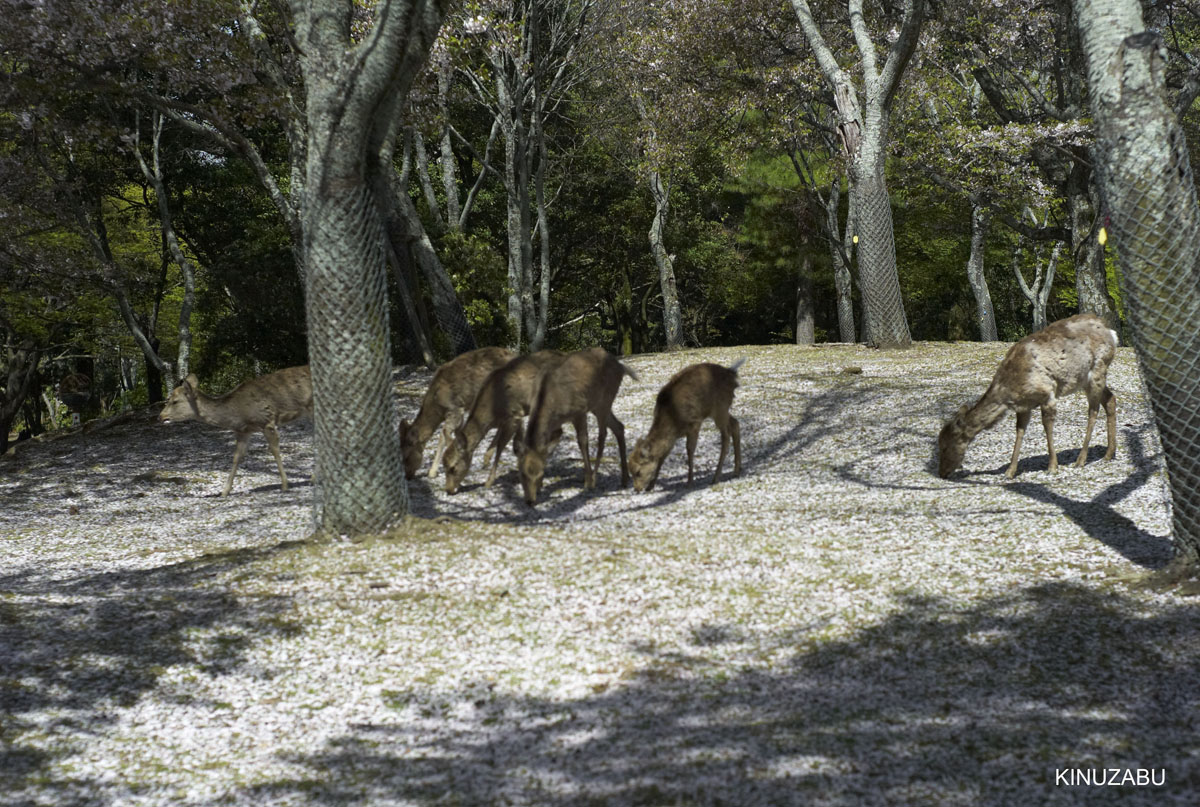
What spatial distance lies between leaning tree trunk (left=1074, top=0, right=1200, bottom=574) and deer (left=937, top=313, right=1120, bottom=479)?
4.38 meters

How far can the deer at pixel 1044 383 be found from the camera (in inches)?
447

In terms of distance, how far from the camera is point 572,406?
11930 mm

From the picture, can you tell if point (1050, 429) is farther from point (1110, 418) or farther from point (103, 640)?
point (103, 640)

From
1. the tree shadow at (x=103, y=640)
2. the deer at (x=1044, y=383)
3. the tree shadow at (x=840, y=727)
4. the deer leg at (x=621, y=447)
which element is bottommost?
the tree shadow at (x=840, y=727)

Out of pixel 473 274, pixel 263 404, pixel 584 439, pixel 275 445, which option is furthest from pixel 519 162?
pixel 584 439

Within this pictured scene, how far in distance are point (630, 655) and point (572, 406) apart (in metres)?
5.85

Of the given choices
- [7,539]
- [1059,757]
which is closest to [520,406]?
[7,539]

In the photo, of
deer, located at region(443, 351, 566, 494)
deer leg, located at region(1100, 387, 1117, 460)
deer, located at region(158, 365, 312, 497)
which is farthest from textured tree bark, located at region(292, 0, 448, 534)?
deer leg, located at region(1100, 387, 1117, 460)

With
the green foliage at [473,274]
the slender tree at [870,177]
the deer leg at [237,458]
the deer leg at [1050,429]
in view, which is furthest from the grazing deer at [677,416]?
the green foliage at [473,274]

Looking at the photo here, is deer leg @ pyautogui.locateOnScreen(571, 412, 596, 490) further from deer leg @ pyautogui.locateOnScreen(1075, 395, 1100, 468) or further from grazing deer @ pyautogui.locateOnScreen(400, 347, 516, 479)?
deer leg @ pyautogui.locateOnScreen(1075, 395, 1100, 468)

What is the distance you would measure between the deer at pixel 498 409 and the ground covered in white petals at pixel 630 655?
4.06 ft

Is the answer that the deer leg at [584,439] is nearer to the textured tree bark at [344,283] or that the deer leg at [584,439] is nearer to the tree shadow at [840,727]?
the textured tree bark at [344,283]

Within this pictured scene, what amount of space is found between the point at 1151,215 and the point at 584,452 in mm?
6843

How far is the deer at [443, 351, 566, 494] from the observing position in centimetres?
1241
